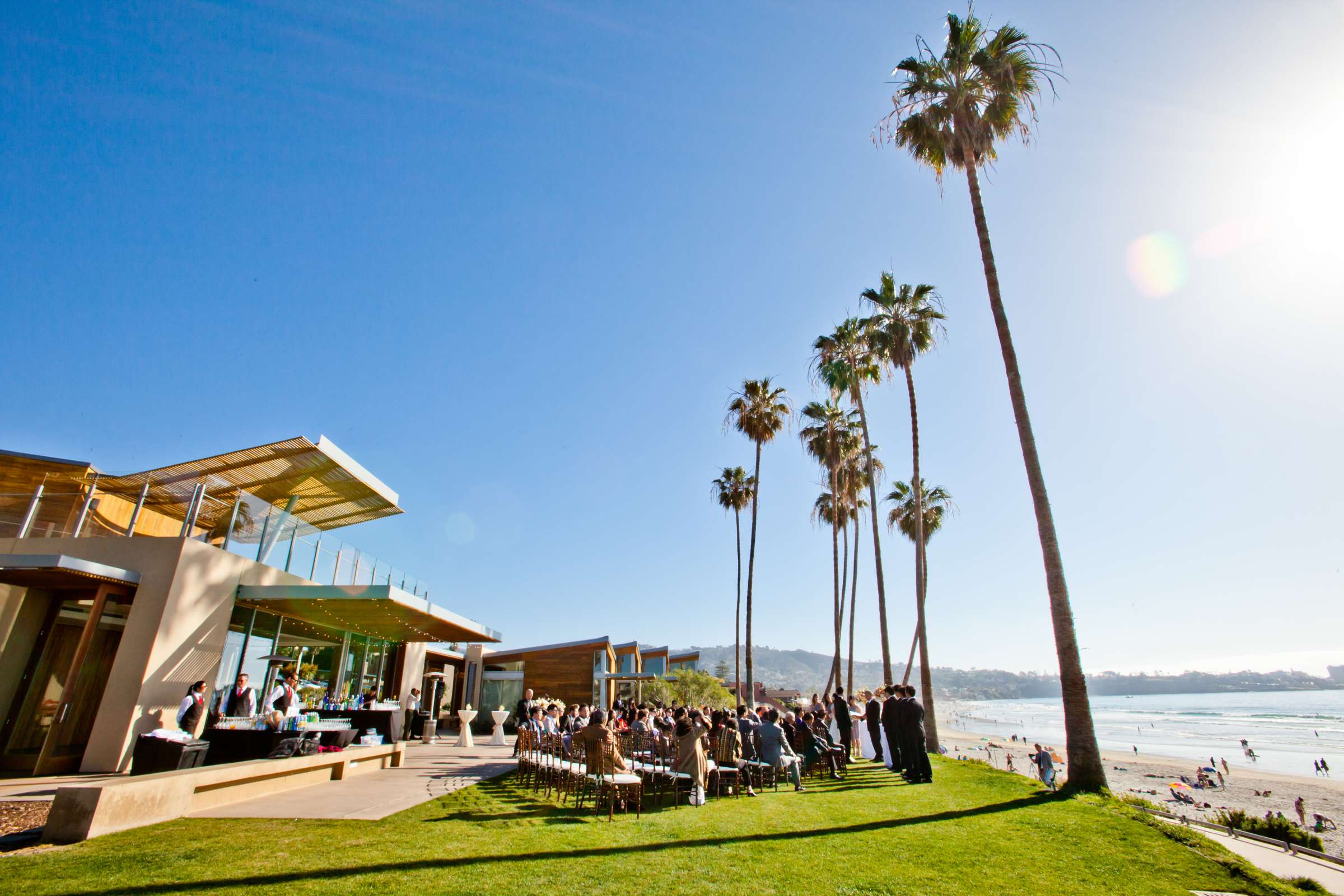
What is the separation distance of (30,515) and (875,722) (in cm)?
1743

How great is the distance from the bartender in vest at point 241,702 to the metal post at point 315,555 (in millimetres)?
2589

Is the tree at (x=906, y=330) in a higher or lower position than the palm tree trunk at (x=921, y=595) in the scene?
higher

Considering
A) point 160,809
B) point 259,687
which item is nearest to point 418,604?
point 259,687

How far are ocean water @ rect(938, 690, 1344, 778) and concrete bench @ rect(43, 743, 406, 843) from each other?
73.7 ft

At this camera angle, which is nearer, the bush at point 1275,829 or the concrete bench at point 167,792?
the concrete bench at point 167,792

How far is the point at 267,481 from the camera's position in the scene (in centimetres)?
1498

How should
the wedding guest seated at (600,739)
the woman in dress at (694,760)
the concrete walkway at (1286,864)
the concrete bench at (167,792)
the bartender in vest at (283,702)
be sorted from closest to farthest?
the concrete bench at (167,792) < the concrete walkway at (1286,864) < the wedding guest seated at (600,739) < the woman in dress at (694,760) < the bartender in vest at (283,702)

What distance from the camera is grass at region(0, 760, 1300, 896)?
183 inches

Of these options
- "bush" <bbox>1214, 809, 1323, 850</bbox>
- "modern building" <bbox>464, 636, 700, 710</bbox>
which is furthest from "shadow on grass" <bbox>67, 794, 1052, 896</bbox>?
"modern building" <bbox>464, 636, 700, 710</bbox>

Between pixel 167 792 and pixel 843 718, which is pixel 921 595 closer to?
pixel 843 718

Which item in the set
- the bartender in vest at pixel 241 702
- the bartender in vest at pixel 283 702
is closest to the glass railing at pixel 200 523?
the bartender in vest at pixel 241 702

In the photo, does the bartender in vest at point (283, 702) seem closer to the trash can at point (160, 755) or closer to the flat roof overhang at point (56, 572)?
the trash can at point (160, 755)

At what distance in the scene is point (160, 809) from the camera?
6.56 m

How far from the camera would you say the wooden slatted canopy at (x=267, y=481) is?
1268 cm
